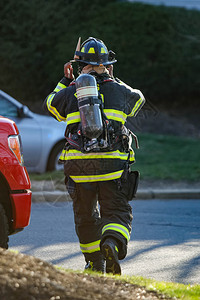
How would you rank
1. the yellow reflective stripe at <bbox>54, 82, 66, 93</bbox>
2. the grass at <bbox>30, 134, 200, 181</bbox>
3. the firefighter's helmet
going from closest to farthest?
1. the firefighter's helmet
2. the yellow reflective stripe at <bbox>54, 82, 66, 93</bbox>
3. the grass at <bbox>30, 134, 200, 181</bbox>

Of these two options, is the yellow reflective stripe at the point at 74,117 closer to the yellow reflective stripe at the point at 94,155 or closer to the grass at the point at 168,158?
the yellow reflective stripe at the point at 94,155

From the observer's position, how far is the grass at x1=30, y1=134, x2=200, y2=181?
1231 cm

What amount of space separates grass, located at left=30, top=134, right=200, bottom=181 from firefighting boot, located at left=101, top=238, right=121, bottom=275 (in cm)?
673

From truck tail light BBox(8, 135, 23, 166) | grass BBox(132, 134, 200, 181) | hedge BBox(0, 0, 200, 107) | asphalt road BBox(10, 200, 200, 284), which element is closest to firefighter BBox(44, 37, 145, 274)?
truck tail light BBox(8, 135, 23, 166)

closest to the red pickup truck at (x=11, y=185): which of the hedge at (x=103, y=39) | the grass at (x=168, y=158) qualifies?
the grass at (x=168, y=158)

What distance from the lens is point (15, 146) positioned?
5.41 metres

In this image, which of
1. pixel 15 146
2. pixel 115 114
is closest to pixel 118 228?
pixel 115 114

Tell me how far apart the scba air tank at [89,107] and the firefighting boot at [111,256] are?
81 cm

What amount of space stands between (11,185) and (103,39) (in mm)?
14370

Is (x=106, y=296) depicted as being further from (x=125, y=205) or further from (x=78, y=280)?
(x=125, y=205)

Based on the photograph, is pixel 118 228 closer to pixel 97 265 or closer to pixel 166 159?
pixel 97 265

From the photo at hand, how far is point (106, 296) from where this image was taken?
11.5 feet

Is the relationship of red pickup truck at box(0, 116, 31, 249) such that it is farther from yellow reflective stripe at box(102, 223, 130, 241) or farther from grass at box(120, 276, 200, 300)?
grass at box(120, 276, 200, 300)

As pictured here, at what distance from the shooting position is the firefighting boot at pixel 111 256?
15.9 ft
